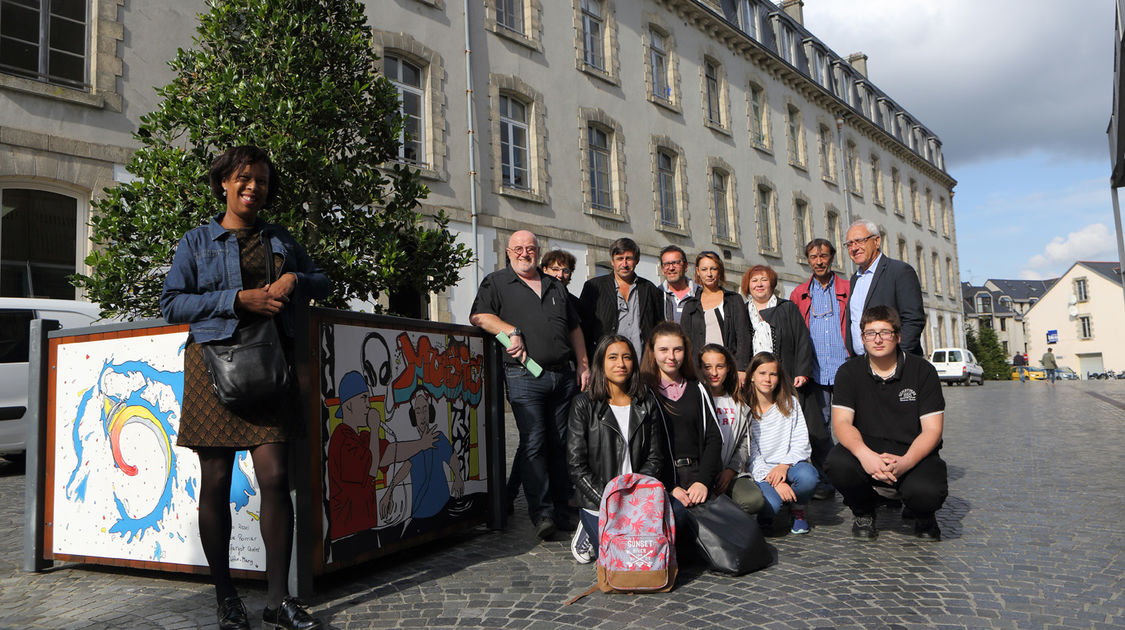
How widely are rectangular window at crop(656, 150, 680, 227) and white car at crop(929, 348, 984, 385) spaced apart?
1800cm

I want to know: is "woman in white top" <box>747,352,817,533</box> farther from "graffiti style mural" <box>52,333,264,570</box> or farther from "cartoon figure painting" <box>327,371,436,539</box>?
"graffiti style mural" <box>52,333,264,570</box>

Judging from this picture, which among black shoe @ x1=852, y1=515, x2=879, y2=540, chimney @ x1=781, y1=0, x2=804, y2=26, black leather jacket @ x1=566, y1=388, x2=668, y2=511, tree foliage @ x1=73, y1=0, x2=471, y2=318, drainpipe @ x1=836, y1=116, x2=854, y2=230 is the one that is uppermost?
chimney @ x1=781, y1=0, x2=804, y2=26

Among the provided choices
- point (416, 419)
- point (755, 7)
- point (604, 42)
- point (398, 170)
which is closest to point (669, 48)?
point (604, 42)

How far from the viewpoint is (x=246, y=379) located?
3100 millimetres

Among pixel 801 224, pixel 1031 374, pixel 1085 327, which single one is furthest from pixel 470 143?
pixel 1085 327

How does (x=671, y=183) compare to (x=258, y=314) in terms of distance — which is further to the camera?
(x=671, y=183)

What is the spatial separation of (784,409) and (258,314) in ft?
11.2

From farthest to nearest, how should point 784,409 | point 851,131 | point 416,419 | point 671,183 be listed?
1. point 851,131
2. point 671,183
3. point 784,409
4. point 416,419

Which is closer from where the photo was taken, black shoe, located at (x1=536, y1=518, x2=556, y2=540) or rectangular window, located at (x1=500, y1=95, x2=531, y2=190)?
black shoe, located at (x1=536, y1=518, x2=556, y2=540)

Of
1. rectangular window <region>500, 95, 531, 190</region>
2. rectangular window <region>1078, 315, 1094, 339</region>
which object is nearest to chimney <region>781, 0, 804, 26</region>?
rectangular window <region>500, 95, 531, 190</region>

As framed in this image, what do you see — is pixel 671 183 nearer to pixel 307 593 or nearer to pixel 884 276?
pixel 884 276

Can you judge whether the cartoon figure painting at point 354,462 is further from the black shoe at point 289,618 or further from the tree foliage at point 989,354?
the tree foliage at point 989,354

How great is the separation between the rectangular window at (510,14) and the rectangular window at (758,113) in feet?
33.9

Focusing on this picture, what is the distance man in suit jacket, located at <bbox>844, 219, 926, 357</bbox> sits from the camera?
5.54m
